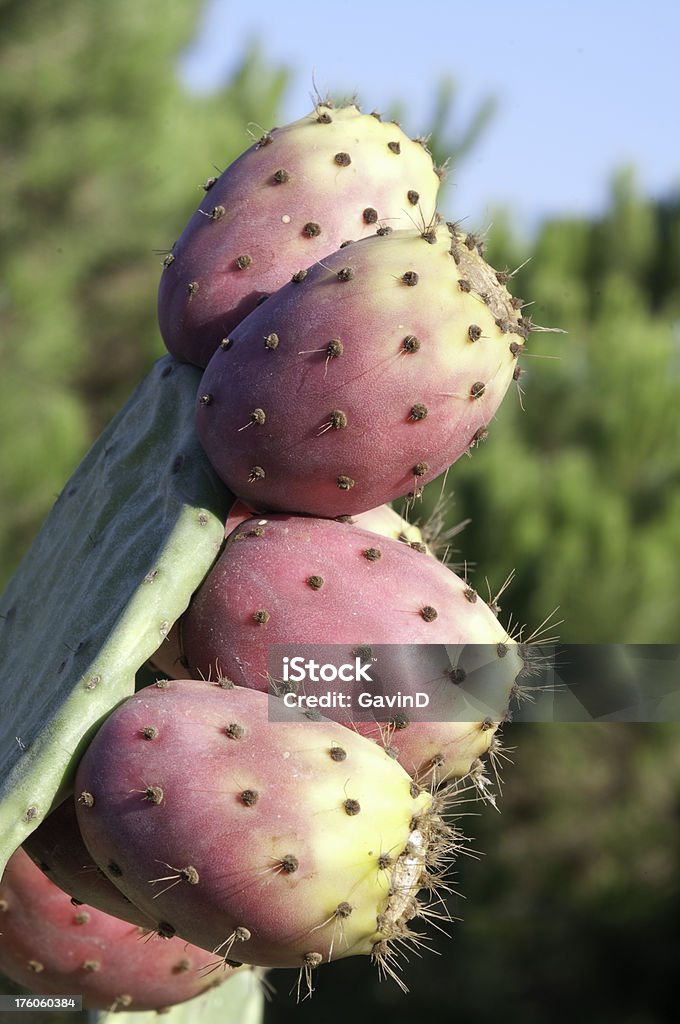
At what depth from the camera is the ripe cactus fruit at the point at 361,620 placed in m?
0.93

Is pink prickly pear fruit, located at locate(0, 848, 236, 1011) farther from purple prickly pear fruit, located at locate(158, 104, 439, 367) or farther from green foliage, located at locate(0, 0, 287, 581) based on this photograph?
green foliage, located at locate(0, 0, 287, 581)

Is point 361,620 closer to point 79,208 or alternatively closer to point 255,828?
Result: point 255,828

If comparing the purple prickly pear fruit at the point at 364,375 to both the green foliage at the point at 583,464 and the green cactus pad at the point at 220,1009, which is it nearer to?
the green cactus pad at the point at 220,1009

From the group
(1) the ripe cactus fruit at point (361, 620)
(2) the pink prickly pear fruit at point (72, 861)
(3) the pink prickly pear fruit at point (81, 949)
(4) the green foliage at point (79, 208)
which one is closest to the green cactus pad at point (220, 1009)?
(3) the pink prickly pear fruit at point (81, 949)

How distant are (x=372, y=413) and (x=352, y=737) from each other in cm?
25

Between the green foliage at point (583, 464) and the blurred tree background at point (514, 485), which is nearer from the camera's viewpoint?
the green foliage at point (583, 464)

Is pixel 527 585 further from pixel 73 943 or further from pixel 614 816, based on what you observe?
pixel 73 943

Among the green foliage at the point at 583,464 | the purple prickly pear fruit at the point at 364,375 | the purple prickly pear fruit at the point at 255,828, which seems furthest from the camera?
the green foliage at the point at 583,464

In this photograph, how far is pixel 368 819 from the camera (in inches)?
31.9

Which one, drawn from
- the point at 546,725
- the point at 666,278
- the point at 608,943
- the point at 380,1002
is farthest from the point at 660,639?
the point at 666,278

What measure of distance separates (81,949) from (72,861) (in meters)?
0.24

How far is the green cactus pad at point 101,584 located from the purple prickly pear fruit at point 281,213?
74mm

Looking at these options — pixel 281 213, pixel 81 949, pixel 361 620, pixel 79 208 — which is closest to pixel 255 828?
pixel 361 620

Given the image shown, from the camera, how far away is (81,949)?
1.13m
